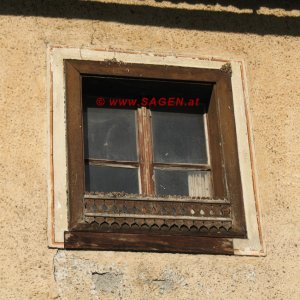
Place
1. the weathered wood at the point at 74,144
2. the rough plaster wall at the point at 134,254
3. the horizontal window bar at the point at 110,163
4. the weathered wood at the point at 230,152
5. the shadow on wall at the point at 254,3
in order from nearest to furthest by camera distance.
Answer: the rough plaster wall at the point at 134,254, the weathered wood at the point at 74,144, the weathered wood at the point at 230,152, the horizontal window bar at the point at 110,163, the shadow on wall at the point at 254,3

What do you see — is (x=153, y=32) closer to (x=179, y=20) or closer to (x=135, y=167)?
(x=179, y=20)

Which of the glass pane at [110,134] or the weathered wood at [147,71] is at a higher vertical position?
the weathered wood at [147,71]

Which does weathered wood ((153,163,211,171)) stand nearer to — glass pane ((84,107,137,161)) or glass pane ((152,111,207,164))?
glass pane ((152,111,207,164))

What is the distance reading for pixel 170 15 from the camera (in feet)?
23.4

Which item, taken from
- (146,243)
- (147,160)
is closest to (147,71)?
(147,160)

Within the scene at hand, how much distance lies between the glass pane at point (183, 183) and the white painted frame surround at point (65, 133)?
268 mm

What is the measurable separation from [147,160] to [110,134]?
11.8 inches

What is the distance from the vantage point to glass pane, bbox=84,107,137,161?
675cm

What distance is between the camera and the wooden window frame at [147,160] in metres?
6.27

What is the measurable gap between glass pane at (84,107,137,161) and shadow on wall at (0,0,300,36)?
64 cm

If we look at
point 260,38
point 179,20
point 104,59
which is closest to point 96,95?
point 104,59

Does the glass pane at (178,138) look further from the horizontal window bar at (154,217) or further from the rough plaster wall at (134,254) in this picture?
the horizontal window bar at (154,217)

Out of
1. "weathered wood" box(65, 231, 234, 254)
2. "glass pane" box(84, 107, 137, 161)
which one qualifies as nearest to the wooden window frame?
"weathered wood" box(65, 231, 234, 254)

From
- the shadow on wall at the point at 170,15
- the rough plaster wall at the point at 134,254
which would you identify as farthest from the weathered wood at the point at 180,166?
the shadow on wall at the point at 170,15
